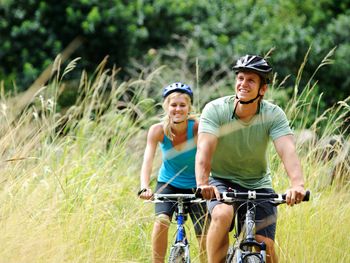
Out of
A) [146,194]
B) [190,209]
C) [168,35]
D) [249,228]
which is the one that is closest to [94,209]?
[146,194]

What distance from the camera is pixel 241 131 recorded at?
6328mm

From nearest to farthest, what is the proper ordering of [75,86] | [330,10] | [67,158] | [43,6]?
1. [67,158]
2. [75,86]
3. [43,6]
4. [330,10]

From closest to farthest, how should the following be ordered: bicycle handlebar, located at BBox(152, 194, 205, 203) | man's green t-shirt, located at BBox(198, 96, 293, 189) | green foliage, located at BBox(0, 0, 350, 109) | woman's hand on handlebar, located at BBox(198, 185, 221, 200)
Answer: woman's hand on handlebar, located at BBox(198, 185, 221, 200) → man's green t-shirt, located at BBox(198, 96, 293, 189) → bicycle handlebar, located at BBox(152, 194, 205, 203) → green foliage, located at BBox(0, 0, 350, 109)

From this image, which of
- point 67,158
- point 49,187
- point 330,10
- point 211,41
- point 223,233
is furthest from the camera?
point 330,10

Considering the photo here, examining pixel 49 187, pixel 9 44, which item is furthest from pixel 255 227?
pixel 9 44

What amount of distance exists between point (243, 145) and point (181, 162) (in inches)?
39.4

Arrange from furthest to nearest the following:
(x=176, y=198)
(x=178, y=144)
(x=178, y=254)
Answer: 1. (x=178, y=144)
2. (x=176, y=198)
3. (x=178, y=254)

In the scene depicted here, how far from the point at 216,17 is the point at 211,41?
1.00 meters

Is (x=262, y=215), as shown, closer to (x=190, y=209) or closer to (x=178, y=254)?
(x=178, y=254)

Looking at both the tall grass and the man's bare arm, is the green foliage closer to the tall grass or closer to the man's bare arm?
the tall grass

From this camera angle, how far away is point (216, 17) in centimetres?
1802

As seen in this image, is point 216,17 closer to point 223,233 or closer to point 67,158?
point 67,158

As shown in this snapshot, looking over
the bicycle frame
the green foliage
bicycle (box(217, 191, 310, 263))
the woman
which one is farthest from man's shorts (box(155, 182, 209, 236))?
the green foliage

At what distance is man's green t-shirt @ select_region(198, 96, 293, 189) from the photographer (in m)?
6.29
